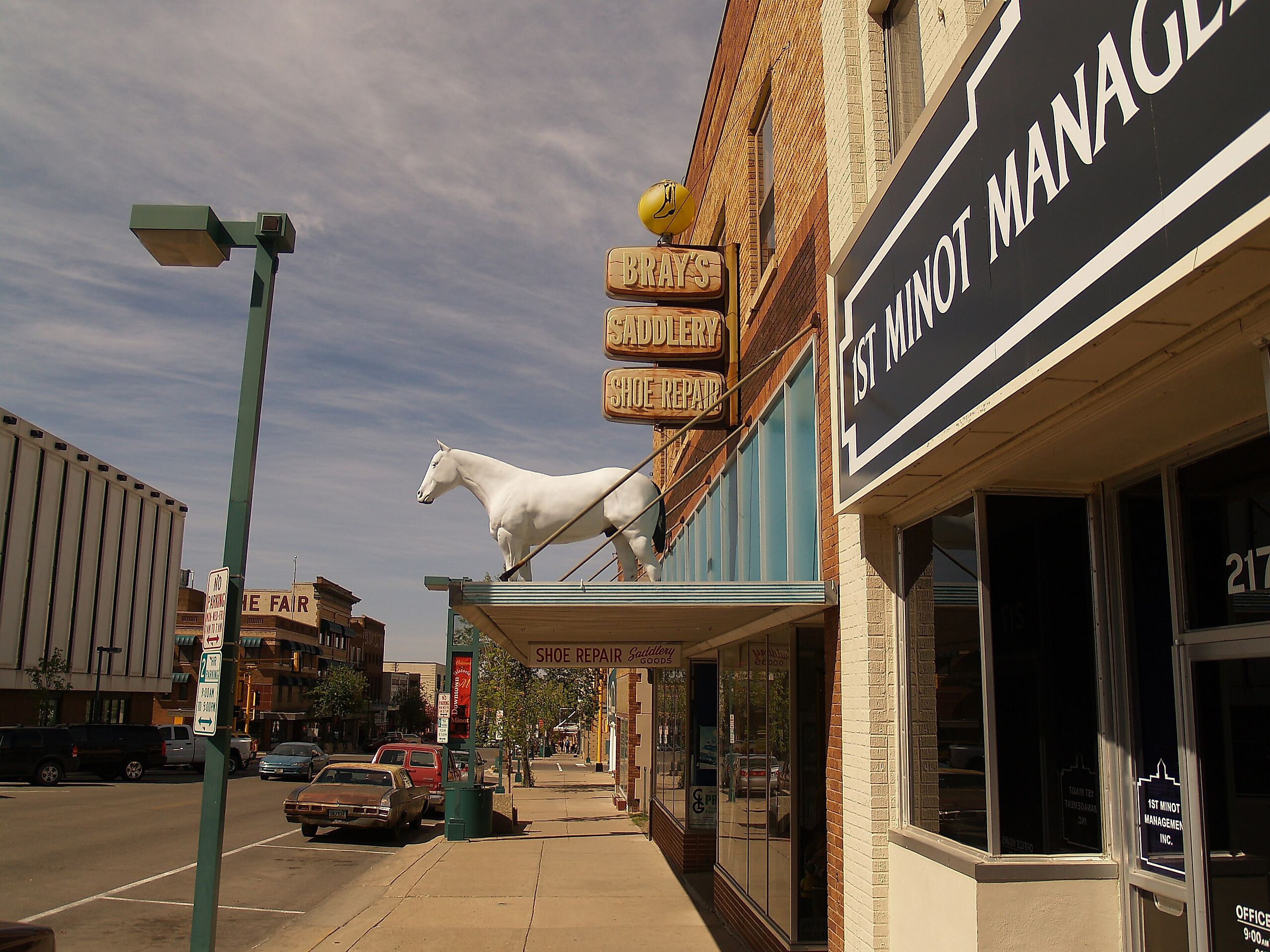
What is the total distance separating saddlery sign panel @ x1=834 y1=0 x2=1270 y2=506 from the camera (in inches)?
110

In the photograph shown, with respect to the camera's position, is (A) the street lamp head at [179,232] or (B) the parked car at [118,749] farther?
(B) the parked car at [118,749]

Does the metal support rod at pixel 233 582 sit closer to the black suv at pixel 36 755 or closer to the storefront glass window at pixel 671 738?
the storefront glass window at pixel 671 738

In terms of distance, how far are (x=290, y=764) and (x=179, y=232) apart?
32.6m

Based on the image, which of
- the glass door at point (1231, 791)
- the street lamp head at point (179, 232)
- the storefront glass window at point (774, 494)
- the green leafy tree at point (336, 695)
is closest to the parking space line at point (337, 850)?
the storefront glass window at point (774, 494)

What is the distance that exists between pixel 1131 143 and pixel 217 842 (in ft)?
19.0

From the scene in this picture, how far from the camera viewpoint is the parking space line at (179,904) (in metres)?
11.9

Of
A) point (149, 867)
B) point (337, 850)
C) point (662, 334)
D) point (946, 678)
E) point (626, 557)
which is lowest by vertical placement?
point (337, 850)

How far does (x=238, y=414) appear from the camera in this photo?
255 inches

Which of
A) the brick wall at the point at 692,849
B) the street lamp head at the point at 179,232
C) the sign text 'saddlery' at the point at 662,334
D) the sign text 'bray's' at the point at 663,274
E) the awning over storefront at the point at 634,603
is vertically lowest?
the brick wall at the point at 692,849

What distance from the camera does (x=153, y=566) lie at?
57.0m

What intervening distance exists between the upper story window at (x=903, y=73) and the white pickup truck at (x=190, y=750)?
118 feet

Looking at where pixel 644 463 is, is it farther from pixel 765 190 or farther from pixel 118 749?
pixel 118 749

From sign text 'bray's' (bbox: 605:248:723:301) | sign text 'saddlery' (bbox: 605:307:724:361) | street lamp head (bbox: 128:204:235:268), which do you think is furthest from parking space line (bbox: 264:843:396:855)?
street lamp head (bbox: 128:204:235:268)

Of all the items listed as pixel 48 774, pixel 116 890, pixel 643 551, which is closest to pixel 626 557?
pixel 643 551
